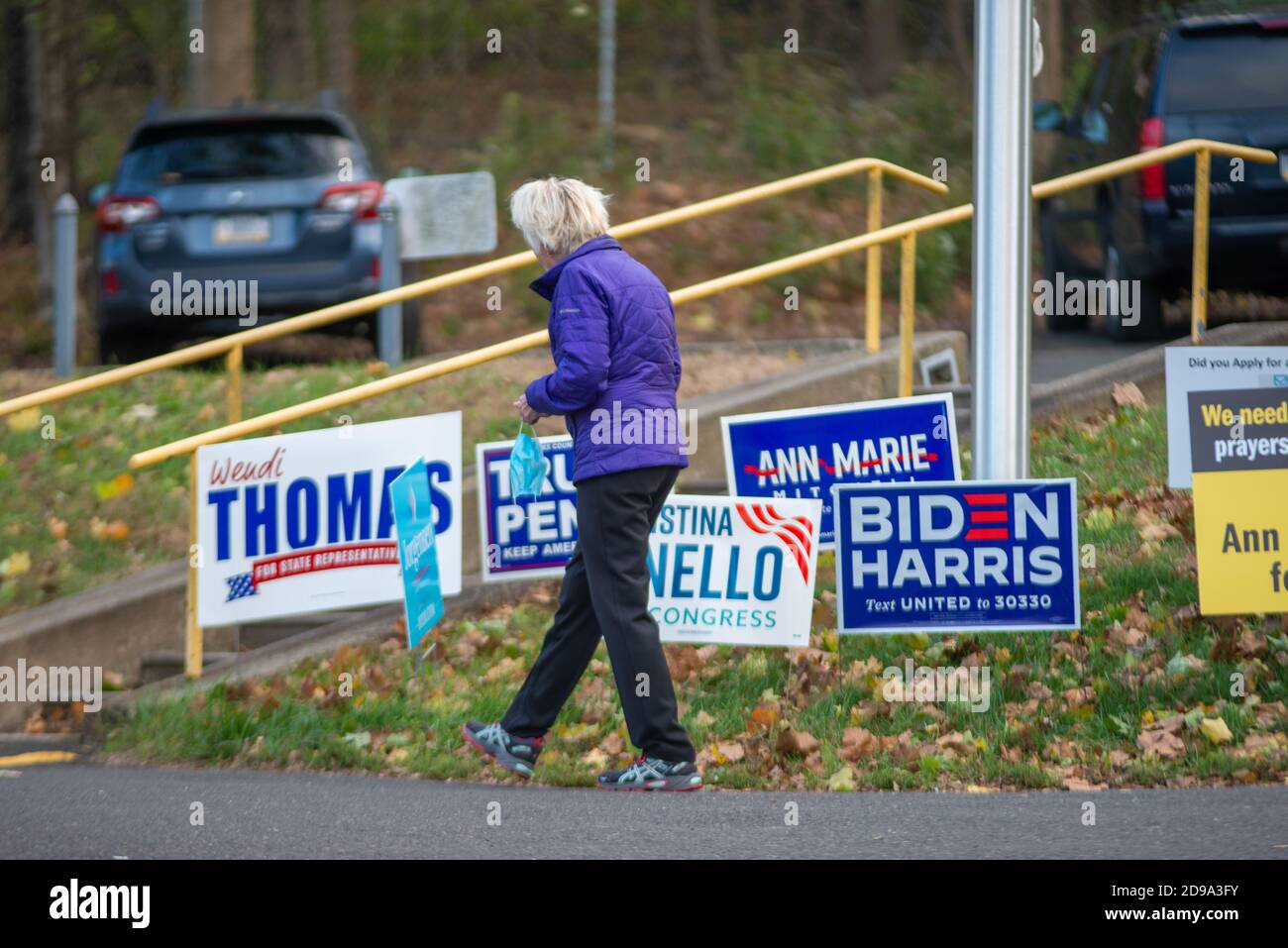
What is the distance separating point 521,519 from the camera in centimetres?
843

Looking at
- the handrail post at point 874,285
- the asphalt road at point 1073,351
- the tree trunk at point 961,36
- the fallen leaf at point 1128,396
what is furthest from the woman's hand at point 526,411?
the tree trunk at point 961,36

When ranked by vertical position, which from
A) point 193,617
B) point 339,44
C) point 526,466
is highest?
point 339,44

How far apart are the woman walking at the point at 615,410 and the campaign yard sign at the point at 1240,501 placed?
214cm

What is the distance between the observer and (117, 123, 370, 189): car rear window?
39.8ft

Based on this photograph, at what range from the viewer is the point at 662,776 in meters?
6.40

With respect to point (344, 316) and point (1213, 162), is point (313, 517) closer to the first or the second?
point (344, 316)

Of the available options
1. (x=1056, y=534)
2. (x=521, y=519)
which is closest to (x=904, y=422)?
(x=1056, y=534)

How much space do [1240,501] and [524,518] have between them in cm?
303

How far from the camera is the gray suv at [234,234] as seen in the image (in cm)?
1197

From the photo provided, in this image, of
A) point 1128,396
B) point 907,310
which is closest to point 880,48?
point 1128,396

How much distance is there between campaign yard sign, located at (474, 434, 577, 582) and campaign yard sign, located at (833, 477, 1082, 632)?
1555 millimetres

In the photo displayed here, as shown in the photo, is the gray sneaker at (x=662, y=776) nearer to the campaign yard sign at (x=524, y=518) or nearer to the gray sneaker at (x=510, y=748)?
the gray sneaker at (x=510, y=748)

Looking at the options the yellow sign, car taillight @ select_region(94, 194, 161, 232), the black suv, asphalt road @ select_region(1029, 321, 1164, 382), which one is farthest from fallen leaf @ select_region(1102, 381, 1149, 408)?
car taillight @ select_region(94, 194, 161, 232)

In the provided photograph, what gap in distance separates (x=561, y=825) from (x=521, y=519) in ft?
8.79
